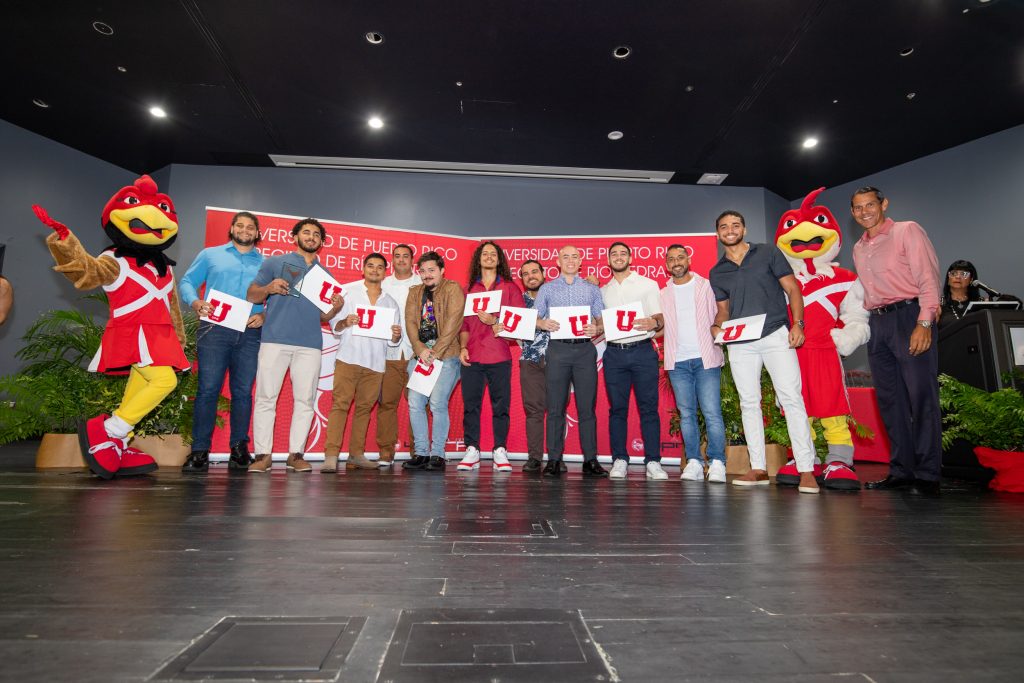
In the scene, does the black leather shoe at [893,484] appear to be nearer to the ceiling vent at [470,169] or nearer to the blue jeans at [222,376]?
the blue jeans at [222,376]

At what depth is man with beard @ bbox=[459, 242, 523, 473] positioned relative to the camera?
433cm

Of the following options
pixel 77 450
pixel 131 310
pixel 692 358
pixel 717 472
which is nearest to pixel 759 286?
pixel 692 358

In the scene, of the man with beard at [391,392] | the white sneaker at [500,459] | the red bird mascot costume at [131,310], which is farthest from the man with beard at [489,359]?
the red bird mascot costume at [131,310]

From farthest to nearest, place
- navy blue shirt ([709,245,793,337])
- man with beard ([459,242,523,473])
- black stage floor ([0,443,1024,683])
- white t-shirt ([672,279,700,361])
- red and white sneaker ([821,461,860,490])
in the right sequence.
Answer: man with beard ([459,242,523,473]), white t-shirt ([672,279,700,361]), navy blue shirt ([709,245,793,337]), red and white sneaker ([821,461,860,490]), black stage floor ([0,443,1024,683])

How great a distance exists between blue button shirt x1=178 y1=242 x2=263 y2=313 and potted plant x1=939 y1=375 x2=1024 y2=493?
188 inches

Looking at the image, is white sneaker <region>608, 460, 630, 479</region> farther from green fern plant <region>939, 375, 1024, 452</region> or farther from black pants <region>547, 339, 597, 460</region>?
green fern plant <region>939, 375, 1024, 452</region>

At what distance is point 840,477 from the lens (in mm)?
3396

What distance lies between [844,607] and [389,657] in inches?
36.1

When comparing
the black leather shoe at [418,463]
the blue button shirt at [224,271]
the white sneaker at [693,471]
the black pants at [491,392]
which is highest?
the blue button shirt at [224,271]

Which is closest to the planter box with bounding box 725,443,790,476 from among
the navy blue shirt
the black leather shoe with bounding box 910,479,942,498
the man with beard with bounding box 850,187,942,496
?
the man with beard with bounding box 850,187,942,496

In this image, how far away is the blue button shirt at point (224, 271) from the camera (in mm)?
4109

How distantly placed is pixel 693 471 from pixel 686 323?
102 cm

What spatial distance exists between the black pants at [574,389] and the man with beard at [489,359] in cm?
42

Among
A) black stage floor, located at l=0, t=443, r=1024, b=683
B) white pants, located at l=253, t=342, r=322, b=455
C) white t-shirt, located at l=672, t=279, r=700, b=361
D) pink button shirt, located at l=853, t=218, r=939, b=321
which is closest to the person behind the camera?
black stage floor, located at l=0, t=443, r=1024, b=683
